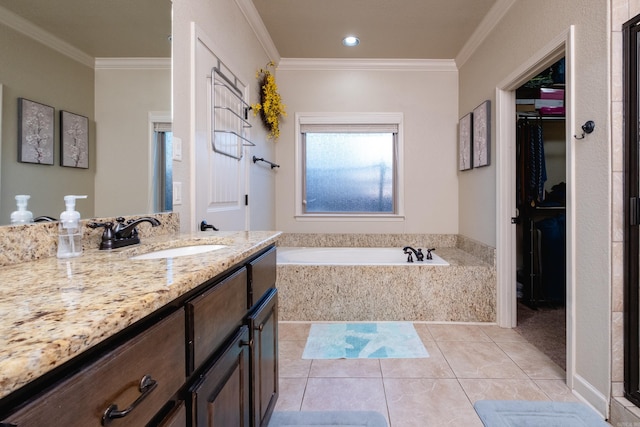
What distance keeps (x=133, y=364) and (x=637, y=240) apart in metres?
1.92

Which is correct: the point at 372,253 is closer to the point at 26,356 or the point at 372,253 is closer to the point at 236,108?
the point at 236,108

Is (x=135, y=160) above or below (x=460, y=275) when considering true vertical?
above

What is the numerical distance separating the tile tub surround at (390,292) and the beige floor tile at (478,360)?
0.41 meters

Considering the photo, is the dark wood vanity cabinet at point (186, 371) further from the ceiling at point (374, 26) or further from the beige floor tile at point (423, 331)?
the ceiling at point (374, 26)

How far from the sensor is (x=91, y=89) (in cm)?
109

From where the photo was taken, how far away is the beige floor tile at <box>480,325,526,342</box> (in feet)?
8.01

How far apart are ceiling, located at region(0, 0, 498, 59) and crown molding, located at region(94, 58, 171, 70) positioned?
Answer: 2cm

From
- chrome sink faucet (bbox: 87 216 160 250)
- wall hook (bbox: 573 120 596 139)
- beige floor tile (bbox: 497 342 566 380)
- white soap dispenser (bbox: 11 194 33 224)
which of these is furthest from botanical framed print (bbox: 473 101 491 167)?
white soap dispenser (bbox: 11 194 33 224)

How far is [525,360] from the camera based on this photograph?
6.95 feet

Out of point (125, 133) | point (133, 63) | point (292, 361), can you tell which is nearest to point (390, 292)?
point (292, 361)

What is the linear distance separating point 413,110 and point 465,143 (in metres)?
0.72

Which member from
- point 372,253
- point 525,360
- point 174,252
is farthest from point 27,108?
point 372,253

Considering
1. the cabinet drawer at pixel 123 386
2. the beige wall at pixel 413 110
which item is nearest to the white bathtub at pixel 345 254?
the beige wall at pixel 413 110

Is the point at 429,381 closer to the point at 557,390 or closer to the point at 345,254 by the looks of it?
the point at 557,390
